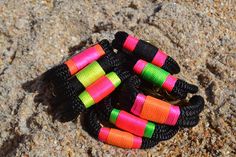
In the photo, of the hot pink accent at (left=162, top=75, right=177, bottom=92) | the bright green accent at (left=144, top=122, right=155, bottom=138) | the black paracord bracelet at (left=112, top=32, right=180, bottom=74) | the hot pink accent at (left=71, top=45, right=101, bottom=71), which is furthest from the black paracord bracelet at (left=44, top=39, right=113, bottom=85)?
the bright green accent at (left=144, top=122, right=155, bottom=138)

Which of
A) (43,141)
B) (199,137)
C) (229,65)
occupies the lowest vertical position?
(43,141)

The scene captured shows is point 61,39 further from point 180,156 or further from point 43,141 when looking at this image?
point 180,156

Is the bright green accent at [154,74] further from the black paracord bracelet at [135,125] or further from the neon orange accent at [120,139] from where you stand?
the neon orange accent at [120,139]

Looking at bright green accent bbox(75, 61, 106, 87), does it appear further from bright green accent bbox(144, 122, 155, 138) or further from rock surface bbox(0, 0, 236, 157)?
bright green accent bbox(144, 122, 155, 138)

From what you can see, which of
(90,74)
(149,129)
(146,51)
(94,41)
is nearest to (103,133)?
(149,129)

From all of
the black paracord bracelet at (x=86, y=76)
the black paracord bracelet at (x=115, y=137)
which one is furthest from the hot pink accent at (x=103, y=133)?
the black paracord bracelet at (x=86, y=76)

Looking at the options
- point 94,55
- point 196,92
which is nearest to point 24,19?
point 94,55
